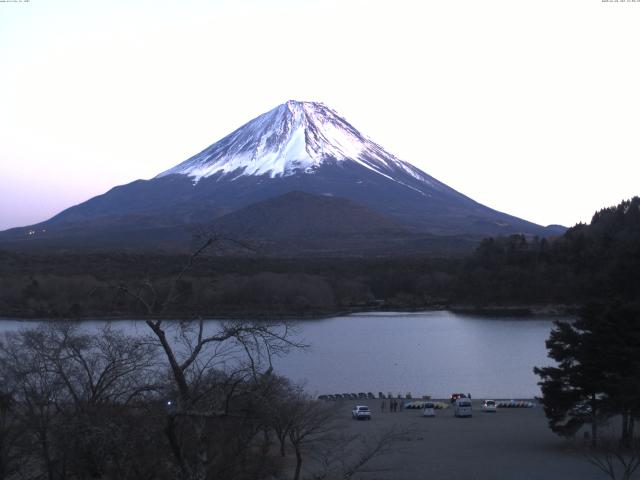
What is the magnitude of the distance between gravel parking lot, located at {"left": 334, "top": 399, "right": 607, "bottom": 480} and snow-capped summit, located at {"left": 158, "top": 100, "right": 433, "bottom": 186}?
87.2 m

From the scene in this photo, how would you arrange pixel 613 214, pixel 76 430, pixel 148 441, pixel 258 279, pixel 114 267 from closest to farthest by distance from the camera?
pixel 76 430 → pixel 148 441 → pixel 258 279 → pixel 114 267 → pixel 613 214

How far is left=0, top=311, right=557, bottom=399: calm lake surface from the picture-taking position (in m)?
20.0

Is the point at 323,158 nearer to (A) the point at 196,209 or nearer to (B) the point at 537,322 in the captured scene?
(A) the point at 196,209

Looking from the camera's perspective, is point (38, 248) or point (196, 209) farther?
point (196, 209)

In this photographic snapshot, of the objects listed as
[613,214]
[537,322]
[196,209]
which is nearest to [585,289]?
[537,322]

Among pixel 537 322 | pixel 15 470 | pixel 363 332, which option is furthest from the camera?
pixel 537 322

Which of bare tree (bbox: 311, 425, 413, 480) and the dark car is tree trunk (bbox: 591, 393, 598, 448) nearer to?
bare tree (bbox: 311, 425, 413, 480)

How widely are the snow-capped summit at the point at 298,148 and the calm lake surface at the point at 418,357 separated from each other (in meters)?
69.2

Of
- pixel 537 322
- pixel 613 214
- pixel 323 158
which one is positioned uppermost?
pixel 323 158

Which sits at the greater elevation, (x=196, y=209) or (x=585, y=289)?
(x=196, y=209)

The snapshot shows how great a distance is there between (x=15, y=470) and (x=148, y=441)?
2555mm

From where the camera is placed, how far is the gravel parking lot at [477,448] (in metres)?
10.5

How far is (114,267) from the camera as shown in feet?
159

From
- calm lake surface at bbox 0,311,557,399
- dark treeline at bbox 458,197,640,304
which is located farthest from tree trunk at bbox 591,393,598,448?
dark treeline at bbox 458,197,640,304
